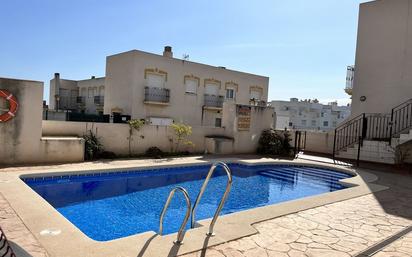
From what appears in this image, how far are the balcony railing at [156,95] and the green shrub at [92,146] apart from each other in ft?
43.1

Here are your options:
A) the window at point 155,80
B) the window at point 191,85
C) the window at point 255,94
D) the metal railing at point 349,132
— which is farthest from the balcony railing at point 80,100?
the metal railing at point 349,132

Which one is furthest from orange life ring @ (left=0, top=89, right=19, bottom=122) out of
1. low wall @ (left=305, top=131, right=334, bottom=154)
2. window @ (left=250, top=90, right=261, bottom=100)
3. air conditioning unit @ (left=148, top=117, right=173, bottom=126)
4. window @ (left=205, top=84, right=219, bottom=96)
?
window @ (left=250, top=90, right=261, bottom=100)

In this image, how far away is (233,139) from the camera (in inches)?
595

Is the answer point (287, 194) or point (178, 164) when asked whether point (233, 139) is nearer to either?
point (178, 164)

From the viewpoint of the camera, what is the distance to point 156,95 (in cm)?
2489

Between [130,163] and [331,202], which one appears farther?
[130,163]

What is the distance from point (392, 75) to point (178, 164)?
1104 cm

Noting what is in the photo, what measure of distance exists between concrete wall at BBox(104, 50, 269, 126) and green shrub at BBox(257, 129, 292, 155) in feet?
38.8

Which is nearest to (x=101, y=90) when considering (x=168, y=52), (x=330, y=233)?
(x=168, y=52)

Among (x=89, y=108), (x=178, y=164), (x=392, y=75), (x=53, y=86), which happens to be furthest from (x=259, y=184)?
(x=53, y=86)

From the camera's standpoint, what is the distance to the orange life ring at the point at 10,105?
364 inches

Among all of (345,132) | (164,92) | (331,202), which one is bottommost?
(331,202)

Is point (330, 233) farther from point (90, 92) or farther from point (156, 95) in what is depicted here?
point (90, 92)

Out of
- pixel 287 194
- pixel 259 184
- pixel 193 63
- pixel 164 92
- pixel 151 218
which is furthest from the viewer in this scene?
pixel 193 63
